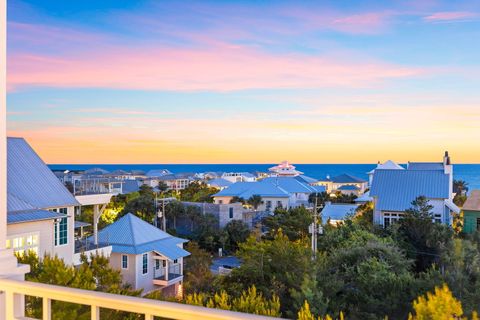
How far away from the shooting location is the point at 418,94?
25.1 meters

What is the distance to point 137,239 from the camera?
54.6 feet

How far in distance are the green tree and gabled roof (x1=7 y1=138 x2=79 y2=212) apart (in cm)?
1484

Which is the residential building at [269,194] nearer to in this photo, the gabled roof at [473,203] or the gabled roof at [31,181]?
the gabled roof at [473,203]

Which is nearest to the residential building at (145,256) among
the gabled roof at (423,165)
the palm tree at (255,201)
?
the gabled roof at (423,165)

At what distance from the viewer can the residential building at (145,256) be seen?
16141mm

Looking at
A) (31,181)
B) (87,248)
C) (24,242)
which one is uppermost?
(31,181)

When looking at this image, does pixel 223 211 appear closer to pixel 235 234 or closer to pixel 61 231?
pixel 235 234

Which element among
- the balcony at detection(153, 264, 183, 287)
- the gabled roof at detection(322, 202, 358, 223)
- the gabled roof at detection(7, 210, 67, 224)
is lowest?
the balcony at detection(153, 264, 183, 287)

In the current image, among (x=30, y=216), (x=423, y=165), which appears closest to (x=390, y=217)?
(x=423, y=165)

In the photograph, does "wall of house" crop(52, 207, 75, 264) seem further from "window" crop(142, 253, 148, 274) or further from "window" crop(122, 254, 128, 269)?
"window" crop(142, 253, 148, 274)

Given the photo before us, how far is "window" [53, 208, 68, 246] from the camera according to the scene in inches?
448

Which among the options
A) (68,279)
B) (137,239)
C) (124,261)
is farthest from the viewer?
(137,239)

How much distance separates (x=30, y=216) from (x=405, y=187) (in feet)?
58.2

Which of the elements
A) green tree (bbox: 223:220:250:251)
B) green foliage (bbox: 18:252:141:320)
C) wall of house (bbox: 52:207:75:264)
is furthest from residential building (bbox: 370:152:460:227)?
green foliage (bbox: 18:252:141:320)
